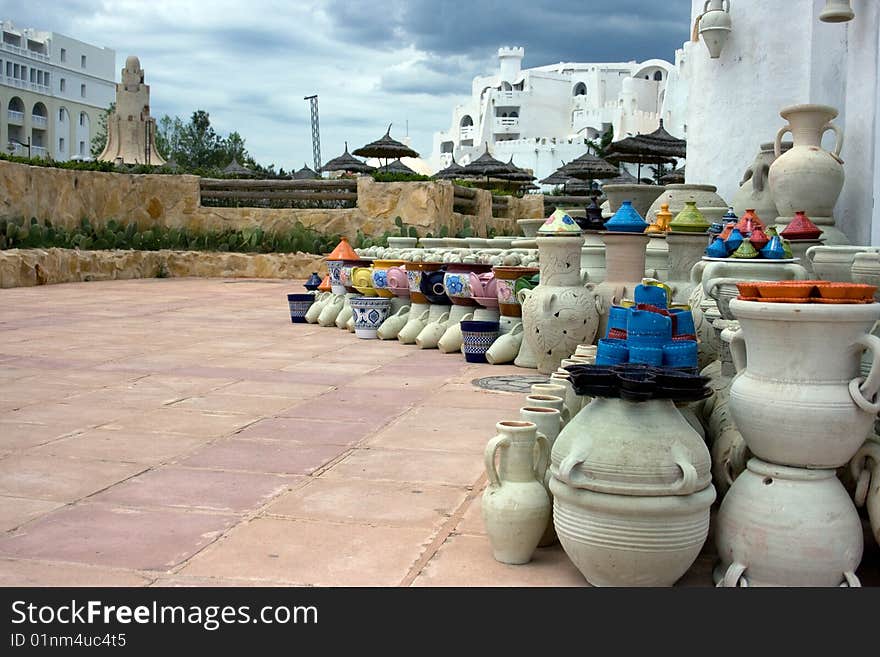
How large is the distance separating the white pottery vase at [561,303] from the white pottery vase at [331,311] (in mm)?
3613

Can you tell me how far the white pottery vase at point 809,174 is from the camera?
20.2 feet

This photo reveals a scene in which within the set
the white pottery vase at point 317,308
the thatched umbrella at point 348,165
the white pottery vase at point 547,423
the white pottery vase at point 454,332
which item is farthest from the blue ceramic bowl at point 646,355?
the thatched umbrella at point 348,165

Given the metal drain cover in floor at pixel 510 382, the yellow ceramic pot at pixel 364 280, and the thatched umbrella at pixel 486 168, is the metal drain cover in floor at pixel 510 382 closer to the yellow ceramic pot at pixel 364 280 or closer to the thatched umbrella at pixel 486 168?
the yellow ceramic pot at pixel 364 280

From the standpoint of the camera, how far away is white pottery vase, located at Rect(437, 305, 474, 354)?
761 centimetres

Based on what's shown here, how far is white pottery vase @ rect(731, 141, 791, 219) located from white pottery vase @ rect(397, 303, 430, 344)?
9.14 feet

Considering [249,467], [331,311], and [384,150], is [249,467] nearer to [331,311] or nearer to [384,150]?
[331,311]

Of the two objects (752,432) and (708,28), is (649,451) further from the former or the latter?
(708,28)

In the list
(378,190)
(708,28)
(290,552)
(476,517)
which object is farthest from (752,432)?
(378,190)

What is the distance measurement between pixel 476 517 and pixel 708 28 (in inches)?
314

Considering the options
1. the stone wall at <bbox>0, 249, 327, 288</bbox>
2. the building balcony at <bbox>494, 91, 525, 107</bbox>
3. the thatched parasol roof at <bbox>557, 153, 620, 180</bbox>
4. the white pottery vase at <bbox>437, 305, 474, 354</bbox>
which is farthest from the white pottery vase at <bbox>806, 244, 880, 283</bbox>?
the building balcony at <bbox>494, 91, 525, 107</bbox>

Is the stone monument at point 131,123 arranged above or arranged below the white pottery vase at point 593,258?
above

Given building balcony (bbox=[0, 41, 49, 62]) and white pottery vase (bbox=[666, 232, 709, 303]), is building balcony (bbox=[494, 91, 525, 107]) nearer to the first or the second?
building balcony (bbox=[0, 41, 49, 62])

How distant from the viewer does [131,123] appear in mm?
23484

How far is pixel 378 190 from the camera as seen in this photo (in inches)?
688
